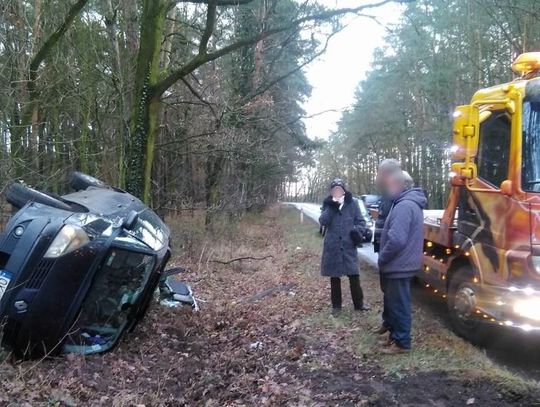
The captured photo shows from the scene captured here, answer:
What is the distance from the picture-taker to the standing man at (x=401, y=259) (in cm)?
572

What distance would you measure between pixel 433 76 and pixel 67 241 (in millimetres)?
26330

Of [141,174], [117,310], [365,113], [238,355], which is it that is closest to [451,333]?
[238,355]

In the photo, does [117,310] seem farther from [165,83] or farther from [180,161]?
[180,161]

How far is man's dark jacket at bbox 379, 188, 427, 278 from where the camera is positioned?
5703 mm

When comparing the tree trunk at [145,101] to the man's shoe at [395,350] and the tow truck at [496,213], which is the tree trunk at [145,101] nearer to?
the tow truck at [496,213]

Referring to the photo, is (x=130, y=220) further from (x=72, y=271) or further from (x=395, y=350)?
(x=395, y=350)

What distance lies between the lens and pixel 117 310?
5355 millimetres

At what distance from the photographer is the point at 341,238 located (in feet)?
24.7

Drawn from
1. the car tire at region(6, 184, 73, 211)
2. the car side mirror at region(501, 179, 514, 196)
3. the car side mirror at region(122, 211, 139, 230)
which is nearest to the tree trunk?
the car tire at region(6, 184, 73, 211)

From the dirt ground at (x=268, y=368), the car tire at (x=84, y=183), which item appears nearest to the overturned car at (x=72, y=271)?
the dirt ground at (x=268, y=368)

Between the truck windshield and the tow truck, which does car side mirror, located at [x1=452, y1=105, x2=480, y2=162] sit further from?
the truck windshield

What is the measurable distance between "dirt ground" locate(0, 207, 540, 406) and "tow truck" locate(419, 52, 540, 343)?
52cm

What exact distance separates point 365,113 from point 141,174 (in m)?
31.7

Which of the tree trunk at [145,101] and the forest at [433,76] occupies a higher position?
the forest at [433,76]
